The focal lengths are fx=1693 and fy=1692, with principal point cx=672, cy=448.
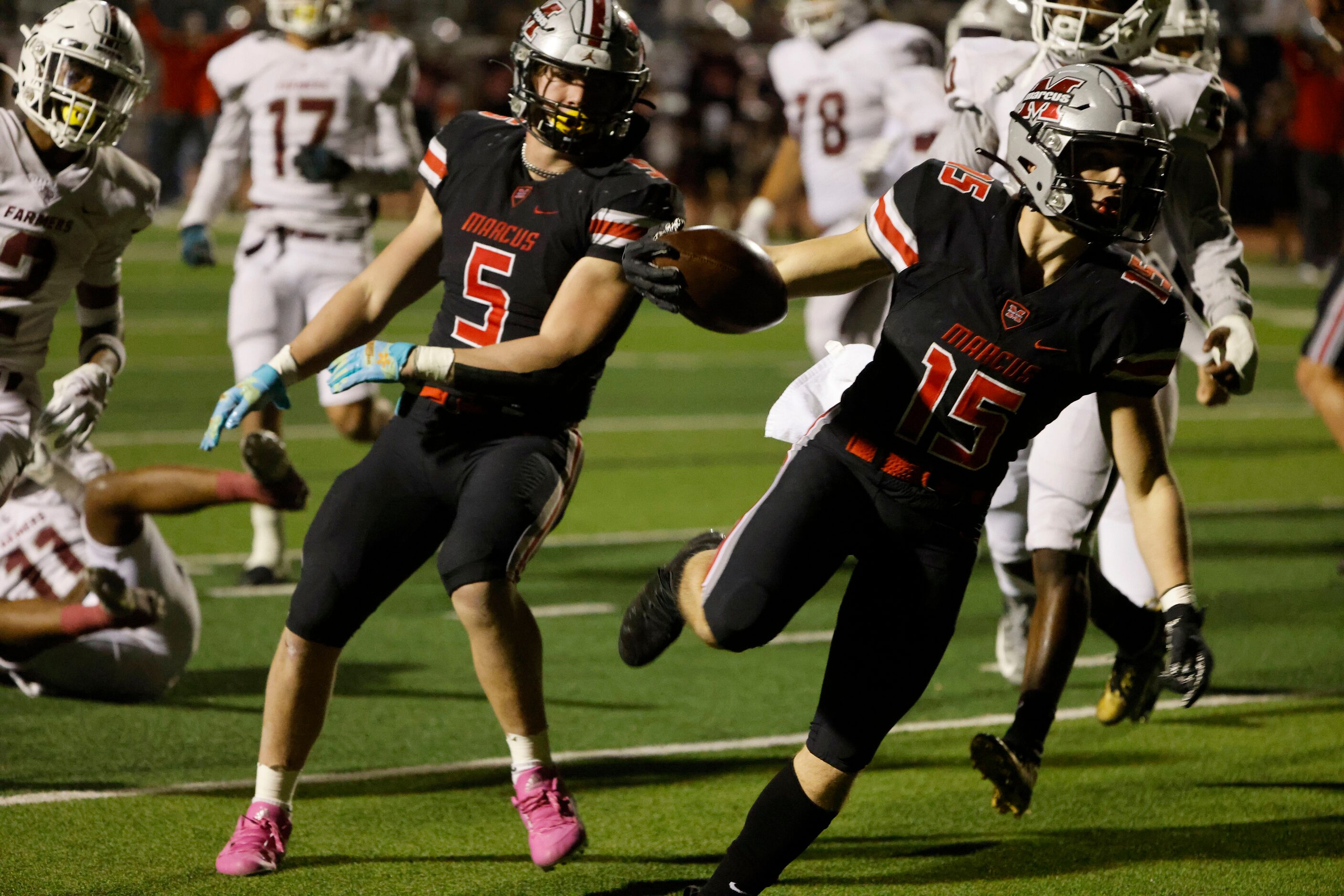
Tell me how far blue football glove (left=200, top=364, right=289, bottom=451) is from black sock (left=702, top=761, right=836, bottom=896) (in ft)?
4.11

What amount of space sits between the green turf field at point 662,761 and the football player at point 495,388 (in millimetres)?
263

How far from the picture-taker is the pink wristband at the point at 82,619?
4297 mm

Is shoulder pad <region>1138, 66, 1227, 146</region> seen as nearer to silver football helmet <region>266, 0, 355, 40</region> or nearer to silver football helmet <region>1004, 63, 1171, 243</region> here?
silver football helmet <region>1004, 63, 1171, 243</region>

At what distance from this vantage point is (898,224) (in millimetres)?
3119

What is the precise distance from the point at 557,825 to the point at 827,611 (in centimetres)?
266

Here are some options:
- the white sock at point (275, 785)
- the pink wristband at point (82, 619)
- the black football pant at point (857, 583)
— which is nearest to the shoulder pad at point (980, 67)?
the black football pant at point (857, 583)


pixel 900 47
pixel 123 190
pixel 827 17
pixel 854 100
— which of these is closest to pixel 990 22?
pixel 900 47

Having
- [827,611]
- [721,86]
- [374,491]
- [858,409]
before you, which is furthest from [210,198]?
[721,86]

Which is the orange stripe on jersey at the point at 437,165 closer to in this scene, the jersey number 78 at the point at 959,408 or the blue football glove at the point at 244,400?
the blue football glove at the point at 244,400

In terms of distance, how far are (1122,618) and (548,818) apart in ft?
5.47

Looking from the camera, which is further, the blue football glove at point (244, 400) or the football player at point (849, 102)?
the football player at point (849, 102)

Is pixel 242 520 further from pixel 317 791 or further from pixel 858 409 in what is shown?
pixel 858 409

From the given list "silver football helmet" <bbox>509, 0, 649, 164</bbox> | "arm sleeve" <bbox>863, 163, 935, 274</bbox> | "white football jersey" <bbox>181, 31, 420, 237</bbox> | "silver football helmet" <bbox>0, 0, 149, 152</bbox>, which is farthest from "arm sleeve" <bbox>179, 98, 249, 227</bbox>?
"arm sleeve" <bbox>863, 163, 935, 274</bbox>

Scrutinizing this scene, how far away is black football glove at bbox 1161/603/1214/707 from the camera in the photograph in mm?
3094
